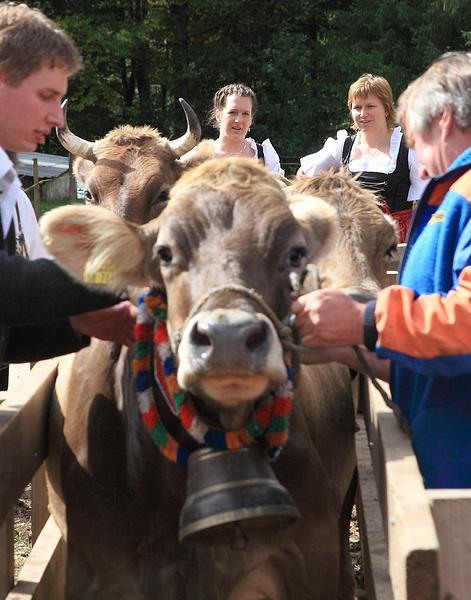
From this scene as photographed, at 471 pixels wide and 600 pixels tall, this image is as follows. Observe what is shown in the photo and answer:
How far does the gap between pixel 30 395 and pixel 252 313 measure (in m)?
1.40

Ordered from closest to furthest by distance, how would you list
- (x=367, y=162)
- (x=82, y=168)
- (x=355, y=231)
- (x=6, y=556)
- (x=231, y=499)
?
(x=231, y=499) < (x=6, y=556) < (x=355, y=231) < (x=367, y=162) < (x=82, y=168)

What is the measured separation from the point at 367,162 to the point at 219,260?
401 cm

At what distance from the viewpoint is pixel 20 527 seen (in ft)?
19.5

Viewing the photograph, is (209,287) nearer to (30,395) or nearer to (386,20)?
(30,395)

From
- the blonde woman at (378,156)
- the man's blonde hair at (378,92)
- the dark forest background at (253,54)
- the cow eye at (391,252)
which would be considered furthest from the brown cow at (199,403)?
the dark forest background at (253,54)

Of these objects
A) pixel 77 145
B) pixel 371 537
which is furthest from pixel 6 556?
pixel 77 145

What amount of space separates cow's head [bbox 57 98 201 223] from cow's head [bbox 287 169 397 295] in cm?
192

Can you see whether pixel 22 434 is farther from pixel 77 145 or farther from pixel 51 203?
pixel 51 203

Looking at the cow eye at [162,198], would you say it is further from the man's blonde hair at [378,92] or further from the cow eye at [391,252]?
the cow eye at [391,252]

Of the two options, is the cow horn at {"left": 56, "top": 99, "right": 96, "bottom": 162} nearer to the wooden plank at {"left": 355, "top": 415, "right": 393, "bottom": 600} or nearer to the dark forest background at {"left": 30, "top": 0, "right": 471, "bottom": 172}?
the wooden plank at {"left": 355, "top": 415, "right": 393, "bottom": 600}

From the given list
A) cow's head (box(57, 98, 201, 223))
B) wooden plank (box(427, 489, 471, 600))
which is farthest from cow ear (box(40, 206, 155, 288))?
cow's head (box(57, 98, 201, 223))

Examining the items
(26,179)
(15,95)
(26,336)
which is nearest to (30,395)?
(26,336)

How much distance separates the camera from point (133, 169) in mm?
7086

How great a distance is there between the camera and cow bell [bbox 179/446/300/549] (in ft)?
8.60
